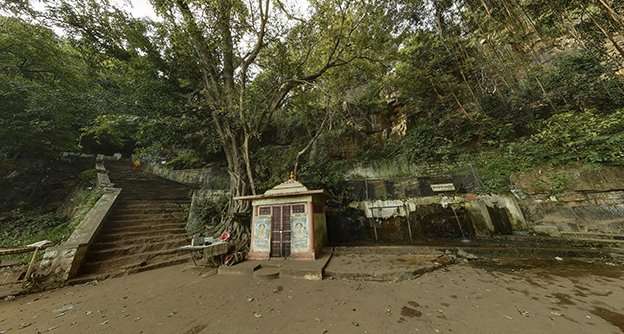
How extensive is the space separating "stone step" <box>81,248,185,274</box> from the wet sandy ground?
0.75 meters

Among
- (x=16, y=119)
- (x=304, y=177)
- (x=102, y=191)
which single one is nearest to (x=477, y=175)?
(x=304, y=177)

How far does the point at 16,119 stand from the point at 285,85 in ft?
33.5

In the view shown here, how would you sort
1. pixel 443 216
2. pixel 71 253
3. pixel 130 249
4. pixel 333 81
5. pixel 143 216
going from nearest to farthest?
pixel 71 253
pixel 130 249
pixel 443 216
pixel 143 216
pixel 333 81

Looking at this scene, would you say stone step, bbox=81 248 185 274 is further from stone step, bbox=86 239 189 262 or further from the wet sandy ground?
the wet sandy ground

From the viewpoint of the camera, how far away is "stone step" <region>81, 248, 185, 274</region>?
4914 mm

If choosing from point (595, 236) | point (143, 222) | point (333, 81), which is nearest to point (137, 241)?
point (143, 222)

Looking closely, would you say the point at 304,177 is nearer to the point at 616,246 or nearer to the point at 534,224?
the point at 534,224

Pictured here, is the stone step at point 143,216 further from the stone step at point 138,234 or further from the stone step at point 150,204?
the stone step at point 138,234

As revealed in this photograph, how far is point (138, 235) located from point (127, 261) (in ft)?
3.67

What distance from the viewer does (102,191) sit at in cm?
732

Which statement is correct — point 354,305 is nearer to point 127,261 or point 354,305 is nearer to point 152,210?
point 127,261

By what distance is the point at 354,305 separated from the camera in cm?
294

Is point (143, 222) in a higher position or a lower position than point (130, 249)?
higher

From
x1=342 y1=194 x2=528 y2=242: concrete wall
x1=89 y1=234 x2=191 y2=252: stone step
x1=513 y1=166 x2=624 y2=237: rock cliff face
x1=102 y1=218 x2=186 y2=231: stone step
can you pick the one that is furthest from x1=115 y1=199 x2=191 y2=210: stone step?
x1=513 y1=166 x2=624 y2=237: rock cliff face
